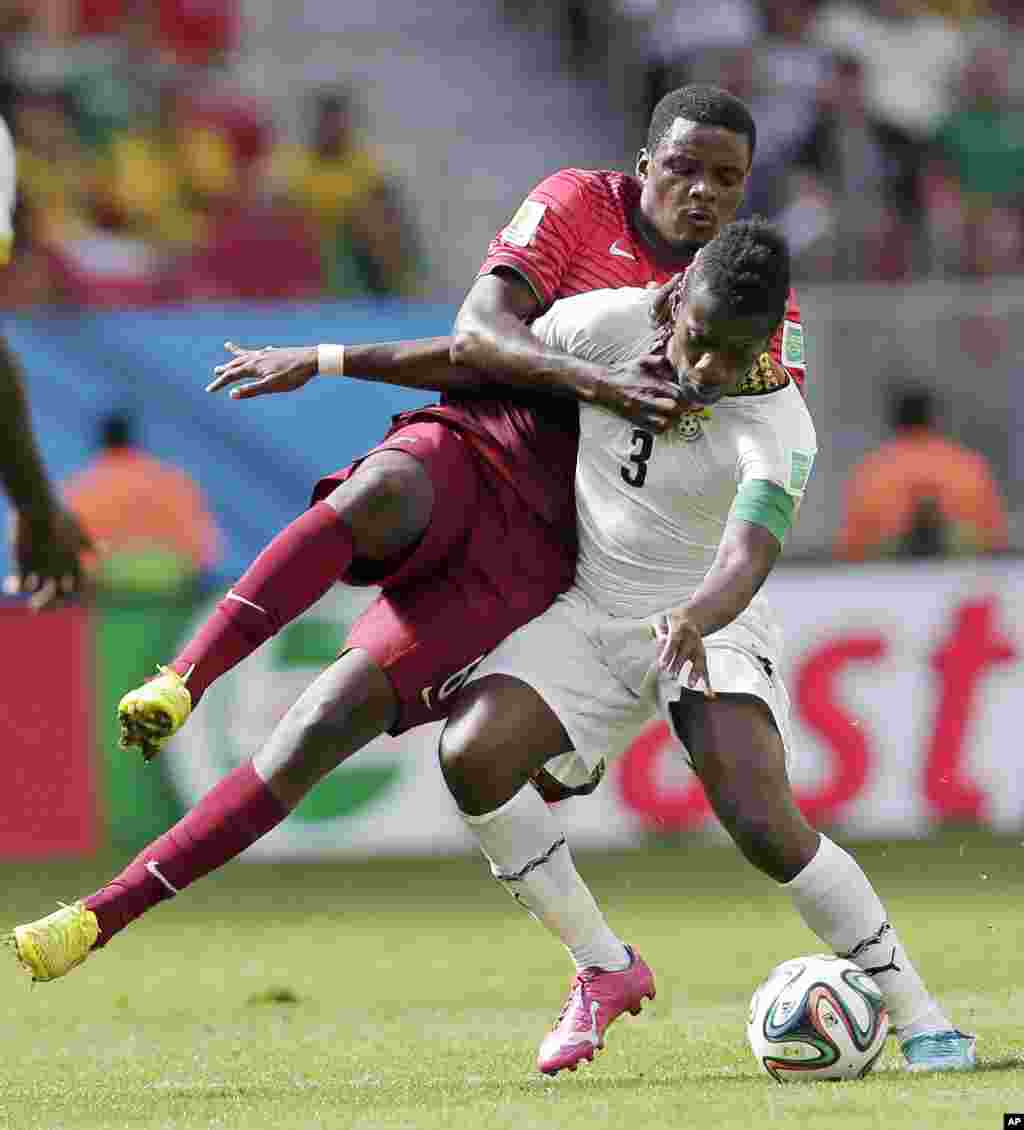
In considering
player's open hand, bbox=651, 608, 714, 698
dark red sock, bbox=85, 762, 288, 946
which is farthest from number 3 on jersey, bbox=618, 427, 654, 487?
dark red sock, bbox=85, 762, 288, 946

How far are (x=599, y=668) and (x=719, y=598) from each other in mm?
791

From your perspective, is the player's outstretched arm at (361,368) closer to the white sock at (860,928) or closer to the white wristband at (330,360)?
the white wristband at (330,360)

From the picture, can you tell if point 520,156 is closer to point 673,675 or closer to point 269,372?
point 269,372

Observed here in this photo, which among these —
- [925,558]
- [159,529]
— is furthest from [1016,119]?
[159,529]

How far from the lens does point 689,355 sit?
5523 millimetres

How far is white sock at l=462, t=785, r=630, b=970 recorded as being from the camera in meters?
5.88

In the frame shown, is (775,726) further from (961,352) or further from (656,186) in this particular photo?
(961,352)

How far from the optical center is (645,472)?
19.3ft

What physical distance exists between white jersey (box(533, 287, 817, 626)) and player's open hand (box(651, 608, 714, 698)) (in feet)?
2.01

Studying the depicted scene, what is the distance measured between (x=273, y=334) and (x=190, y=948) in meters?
4.63

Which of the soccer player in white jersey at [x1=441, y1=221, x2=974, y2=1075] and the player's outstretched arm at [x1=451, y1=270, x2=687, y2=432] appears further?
the player's outstretched arm at [x1=451, y1=270, x2=687, y2=432]

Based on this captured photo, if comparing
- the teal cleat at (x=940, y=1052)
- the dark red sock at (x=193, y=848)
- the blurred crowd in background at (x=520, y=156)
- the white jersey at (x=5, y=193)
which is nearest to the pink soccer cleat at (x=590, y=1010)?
the teal cleat at (x=940, y=1052)

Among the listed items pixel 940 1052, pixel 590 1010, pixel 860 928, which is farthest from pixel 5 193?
pixel 940 1052

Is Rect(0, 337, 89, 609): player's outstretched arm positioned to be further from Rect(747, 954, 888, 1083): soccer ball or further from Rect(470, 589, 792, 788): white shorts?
Rect(747, 954, 888, 1083): soccer ball
